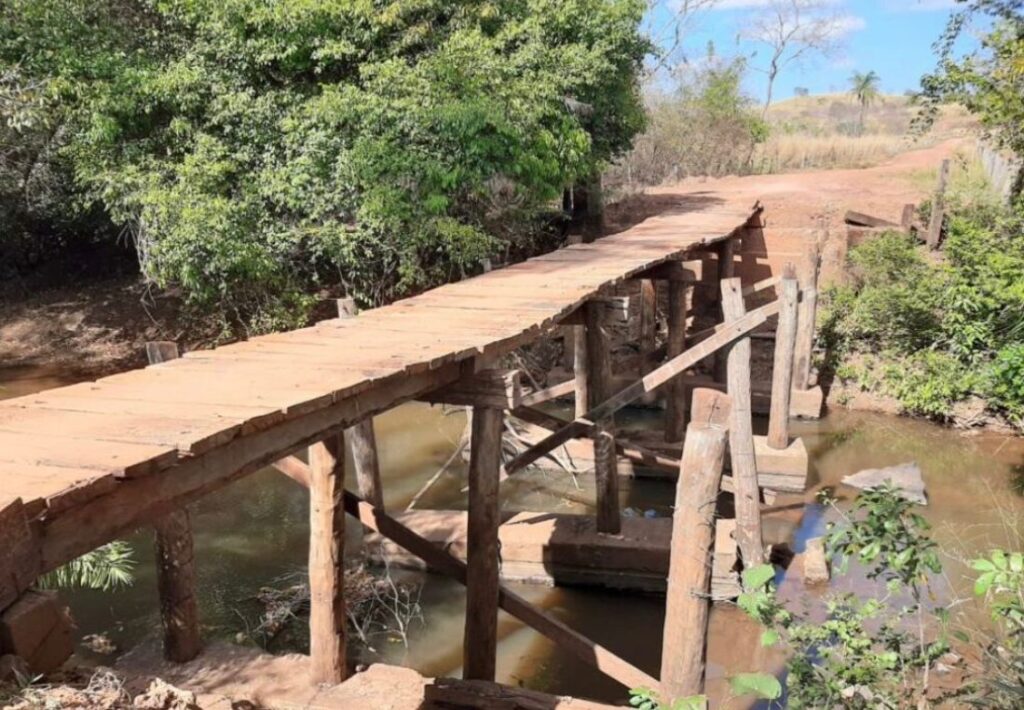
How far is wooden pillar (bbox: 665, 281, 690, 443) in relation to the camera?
729cm

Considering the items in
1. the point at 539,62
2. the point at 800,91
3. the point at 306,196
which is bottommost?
the point at 306,196

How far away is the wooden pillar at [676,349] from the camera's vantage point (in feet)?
23.9

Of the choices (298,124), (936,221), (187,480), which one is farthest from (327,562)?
(936,221)

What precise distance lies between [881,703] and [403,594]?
Result: 3789 millimetres

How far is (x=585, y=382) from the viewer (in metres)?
7.45

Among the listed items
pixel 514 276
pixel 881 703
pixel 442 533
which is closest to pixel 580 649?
pixel 881 703

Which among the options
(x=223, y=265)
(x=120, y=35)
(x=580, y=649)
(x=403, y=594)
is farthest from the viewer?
(x=120, y=35)

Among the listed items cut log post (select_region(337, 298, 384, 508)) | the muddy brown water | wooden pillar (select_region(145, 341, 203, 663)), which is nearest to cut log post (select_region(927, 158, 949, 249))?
the muddy brown water

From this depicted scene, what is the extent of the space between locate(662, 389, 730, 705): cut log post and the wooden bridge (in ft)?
0.08

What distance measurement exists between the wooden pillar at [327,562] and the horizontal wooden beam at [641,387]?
204 centimetres

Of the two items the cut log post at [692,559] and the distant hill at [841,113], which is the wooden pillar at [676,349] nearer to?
the cut log post at [692,559]

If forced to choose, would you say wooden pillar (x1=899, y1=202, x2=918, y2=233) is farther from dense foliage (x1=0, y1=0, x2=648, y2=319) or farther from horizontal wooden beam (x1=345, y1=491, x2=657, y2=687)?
horizontal wooden beam (x1=345, y1=491, x2=657, y2=687)

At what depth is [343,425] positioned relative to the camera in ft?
9.96

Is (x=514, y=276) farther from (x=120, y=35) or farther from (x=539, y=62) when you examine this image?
(x=120, y=35)
